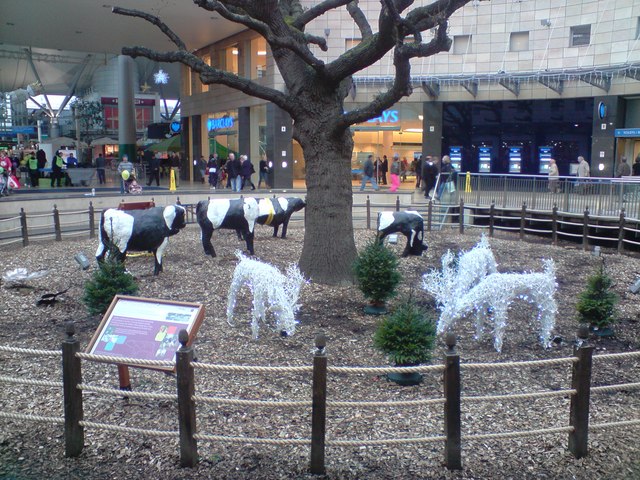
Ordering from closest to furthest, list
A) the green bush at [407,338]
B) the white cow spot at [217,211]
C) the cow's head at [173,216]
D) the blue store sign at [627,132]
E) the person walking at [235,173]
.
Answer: the green bush at [407,338], the cow's head at [173,216], the white cow spot at [217,211], the blue store sign at [627,132], the person walking at [235,173]

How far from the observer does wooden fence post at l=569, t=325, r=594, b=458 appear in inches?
206

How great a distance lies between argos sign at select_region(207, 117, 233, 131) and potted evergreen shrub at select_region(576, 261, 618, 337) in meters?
30.2

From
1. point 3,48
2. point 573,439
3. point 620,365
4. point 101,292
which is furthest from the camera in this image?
point 3,48

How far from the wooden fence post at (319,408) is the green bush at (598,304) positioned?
17.5 feet

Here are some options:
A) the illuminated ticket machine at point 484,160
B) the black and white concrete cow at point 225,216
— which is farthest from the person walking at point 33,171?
the illuminated ticket machine at point 484,160

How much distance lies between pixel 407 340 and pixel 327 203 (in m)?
5.35

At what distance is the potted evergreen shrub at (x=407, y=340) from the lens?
6883 millimetres

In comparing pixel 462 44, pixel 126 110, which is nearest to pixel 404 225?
pixel 462 44

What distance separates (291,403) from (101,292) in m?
4.69

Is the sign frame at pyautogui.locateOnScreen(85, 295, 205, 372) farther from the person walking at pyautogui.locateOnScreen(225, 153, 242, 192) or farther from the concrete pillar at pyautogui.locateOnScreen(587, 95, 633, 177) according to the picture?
the concrete pillar at pyautogui.locateOnScreen(587, 95, 633, 177)

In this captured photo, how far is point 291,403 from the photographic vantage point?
5074 mm

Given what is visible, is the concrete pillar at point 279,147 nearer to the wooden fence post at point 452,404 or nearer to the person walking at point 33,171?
the person walking at point 33,171

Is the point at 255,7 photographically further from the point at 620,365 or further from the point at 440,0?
the point at 620,365

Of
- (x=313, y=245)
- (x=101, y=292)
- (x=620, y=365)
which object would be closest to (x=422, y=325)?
(x=620, y=365)
